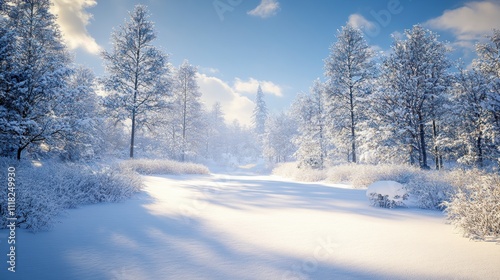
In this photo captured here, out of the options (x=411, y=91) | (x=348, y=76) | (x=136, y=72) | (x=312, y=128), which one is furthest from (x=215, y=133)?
(x=411, y=91)

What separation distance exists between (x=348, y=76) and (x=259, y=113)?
36721mm

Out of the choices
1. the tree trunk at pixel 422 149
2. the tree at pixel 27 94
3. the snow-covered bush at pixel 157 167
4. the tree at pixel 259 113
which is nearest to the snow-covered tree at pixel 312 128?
the tree trunk at pixel 422 149

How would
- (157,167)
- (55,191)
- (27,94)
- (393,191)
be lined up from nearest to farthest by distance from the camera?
1. (55,191)
2. (393,191)
3. (27,94)
4. (157,167)

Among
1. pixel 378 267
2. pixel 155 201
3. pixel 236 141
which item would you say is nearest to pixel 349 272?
pixel 378 267

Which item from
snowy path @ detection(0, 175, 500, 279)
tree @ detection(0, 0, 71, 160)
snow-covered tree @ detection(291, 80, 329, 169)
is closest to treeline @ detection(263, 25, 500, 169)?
snow-covered tree @ detection(291, 80, 329, 169)

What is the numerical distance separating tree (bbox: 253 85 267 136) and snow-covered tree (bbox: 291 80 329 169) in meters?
16.9

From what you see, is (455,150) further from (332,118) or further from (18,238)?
(18,238)

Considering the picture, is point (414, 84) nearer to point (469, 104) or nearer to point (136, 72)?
point (469, 104)

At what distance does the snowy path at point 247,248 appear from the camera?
6.78 ft

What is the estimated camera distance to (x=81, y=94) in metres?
7.95

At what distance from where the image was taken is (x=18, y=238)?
2699 millimetres

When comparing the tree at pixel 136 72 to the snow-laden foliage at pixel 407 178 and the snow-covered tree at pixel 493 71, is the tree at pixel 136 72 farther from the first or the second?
the snow-covered tree at pixel 493 71

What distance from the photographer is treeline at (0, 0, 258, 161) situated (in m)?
6.44

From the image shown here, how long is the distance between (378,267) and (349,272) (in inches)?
14.4
